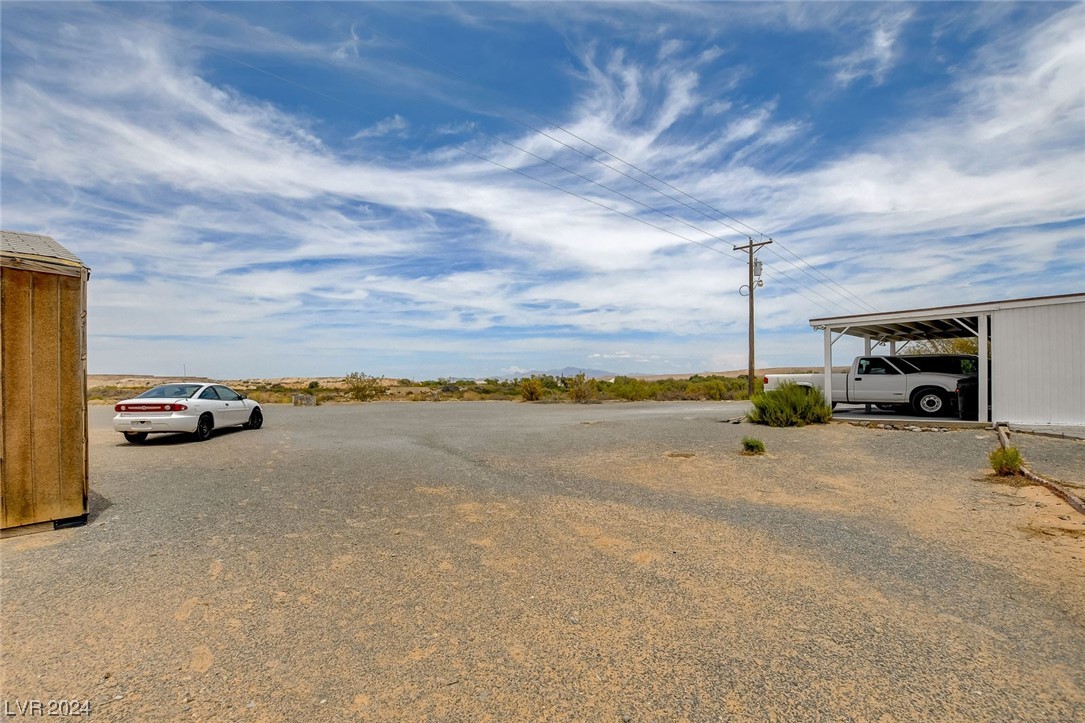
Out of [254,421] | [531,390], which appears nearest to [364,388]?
[531,390]

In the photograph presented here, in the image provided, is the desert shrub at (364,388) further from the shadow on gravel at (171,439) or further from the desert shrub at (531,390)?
the shadow on gravel at (171,439)

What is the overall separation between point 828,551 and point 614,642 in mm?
3003

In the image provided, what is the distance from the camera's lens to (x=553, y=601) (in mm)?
4375

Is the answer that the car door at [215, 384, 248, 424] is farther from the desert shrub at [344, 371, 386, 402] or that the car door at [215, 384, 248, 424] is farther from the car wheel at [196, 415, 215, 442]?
the desert shrub at [344, 371, 386, 402]

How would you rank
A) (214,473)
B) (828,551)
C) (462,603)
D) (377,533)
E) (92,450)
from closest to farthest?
(462,603)
(828,551)
(377,533)
(214,473)
(92,450)

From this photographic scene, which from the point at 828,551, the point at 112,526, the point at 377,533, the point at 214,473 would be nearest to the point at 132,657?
the point at 377,533

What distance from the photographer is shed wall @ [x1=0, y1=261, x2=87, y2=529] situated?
5898mm

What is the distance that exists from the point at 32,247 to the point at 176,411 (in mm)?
7997

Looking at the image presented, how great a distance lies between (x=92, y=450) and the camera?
1243 cm

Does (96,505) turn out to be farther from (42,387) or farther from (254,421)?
(254,421)

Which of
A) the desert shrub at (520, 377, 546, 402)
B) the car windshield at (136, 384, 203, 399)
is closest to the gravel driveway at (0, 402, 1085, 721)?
the car windshield at (136, 384, 203, 399)

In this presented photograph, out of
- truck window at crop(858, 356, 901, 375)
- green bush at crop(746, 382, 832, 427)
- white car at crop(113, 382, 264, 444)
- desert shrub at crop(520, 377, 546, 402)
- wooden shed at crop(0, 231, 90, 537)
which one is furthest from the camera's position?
desert shrub at crop(520, 377, 546, 402)

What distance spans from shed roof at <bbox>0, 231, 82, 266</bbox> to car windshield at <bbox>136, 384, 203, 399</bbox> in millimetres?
7777

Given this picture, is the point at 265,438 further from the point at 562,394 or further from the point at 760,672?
the point at 562,394
